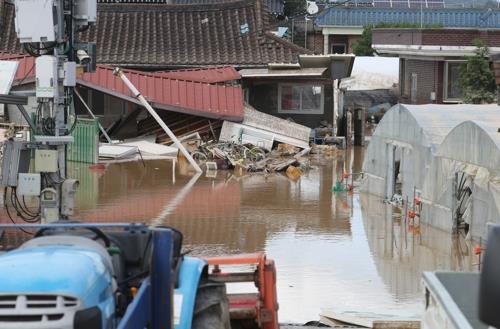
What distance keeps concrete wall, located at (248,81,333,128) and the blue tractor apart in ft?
92.4

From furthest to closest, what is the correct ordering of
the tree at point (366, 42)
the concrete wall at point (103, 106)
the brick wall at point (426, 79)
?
the tree at point (366, 42)
the brick wall at point (426, 79)
the concrete wall at point (103, 106)

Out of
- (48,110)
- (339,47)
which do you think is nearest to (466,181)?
(48,110)

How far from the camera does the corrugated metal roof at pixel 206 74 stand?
32.4m

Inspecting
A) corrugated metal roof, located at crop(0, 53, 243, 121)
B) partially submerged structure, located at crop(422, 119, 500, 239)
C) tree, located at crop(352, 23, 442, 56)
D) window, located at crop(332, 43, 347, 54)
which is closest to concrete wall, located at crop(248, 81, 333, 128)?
corrugated metal roof, located at crop(0, 53, 243, 121)

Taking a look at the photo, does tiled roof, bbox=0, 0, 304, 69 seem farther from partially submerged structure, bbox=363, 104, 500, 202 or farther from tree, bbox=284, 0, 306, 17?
tree, bbox=284, 0, 306, 17

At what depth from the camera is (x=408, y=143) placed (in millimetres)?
19984

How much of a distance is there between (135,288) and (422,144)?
42.6ft

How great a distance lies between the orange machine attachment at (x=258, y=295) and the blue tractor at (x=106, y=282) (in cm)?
53

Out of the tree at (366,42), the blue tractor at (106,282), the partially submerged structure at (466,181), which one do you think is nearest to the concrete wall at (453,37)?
the tree at (366,42)

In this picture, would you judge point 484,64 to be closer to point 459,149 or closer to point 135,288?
point 459,149

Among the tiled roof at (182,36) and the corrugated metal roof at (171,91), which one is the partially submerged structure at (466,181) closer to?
the corrugated metal roof at (171,91)

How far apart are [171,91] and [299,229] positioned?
13.5 m

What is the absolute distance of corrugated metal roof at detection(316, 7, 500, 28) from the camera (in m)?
48.8

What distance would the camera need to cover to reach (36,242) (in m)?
6.46
